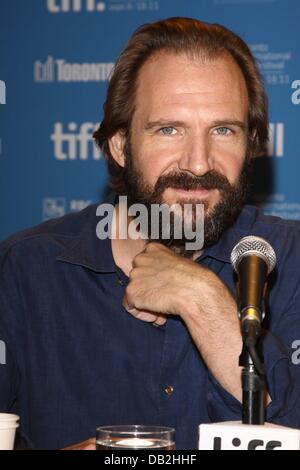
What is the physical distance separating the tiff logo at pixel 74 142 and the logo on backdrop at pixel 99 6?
567mm

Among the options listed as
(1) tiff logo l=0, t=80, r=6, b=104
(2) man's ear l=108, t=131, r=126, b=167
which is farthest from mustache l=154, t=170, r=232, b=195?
(1) tiff logo l=0, t=80, r=6, b=104

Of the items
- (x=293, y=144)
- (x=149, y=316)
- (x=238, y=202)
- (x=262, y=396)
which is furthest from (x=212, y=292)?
(x=293, y=144)

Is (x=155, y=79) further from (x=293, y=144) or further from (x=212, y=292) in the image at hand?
(x=293, y=144)

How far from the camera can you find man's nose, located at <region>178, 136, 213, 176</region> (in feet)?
8.45

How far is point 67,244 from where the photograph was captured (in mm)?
2795

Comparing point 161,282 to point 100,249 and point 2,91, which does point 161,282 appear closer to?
point 100,249

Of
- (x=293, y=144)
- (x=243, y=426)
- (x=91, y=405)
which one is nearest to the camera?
(x=243, y=426)

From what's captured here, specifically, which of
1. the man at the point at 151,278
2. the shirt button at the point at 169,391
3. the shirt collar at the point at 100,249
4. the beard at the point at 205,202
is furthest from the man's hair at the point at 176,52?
the shirt button at the point at 169,391

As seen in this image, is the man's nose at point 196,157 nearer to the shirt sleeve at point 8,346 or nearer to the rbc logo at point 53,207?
the shirt sleeve at point 8,346

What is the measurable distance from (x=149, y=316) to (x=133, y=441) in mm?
1035

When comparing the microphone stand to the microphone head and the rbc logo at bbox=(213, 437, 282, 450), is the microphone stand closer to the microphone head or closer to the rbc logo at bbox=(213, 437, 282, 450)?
the rbc logo at bbox=(213, 437, 282, 450)

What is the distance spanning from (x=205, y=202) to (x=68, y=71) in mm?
1664

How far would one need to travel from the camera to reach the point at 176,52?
2.80 meters

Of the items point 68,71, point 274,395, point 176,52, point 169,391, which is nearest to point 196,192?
point 176,52
